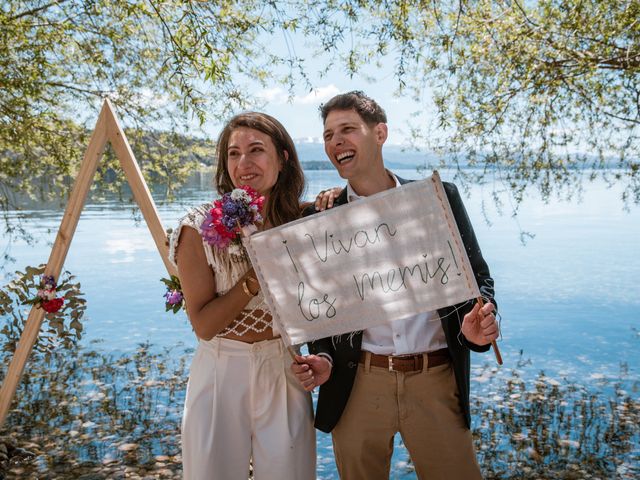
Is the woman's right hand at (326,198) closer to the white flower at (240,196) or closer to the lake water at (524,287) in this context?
the lake water at (524,287)

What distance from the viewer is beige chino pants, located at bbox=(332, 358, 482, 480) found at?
8.68 feet

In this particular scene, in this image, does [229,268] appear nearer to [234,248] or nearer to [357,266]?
[234,248]

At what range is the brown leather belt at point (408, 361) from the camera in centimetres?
263

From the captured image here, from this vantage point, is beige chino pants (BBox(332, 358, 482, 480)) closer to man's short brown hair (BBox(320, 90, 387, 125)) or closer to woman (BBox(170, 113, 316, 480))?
woman (BBox(170, 113, 316, 480))

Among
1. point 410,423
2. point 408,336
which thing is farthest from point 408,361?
point 410,423

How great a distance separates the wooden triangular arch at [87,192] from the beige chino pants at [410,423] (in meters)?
1.39

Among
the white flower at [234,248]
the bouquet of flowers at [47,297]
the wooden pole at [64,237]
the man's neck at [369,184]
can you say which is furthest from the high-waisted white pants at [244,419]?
the bouquet of flowers at [47,297]

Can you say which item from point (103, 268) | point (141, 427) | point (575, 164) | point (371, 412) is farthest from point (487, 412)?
point (103, 268)

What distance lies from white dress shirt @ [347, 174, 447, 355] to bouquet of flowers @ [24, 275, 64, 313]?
2.42 meters

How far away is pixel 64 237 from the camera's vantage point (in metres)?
4.02

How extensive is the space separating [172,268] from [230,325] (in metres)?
1.04

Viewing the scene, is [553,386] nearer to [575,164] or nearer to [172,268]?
[575,164]

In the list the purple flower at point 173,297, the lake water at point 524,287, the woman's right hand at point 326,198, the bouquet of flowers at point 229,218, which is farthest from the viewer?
the lake water at point 524,287

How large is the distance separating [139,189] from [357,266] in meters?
1.85
